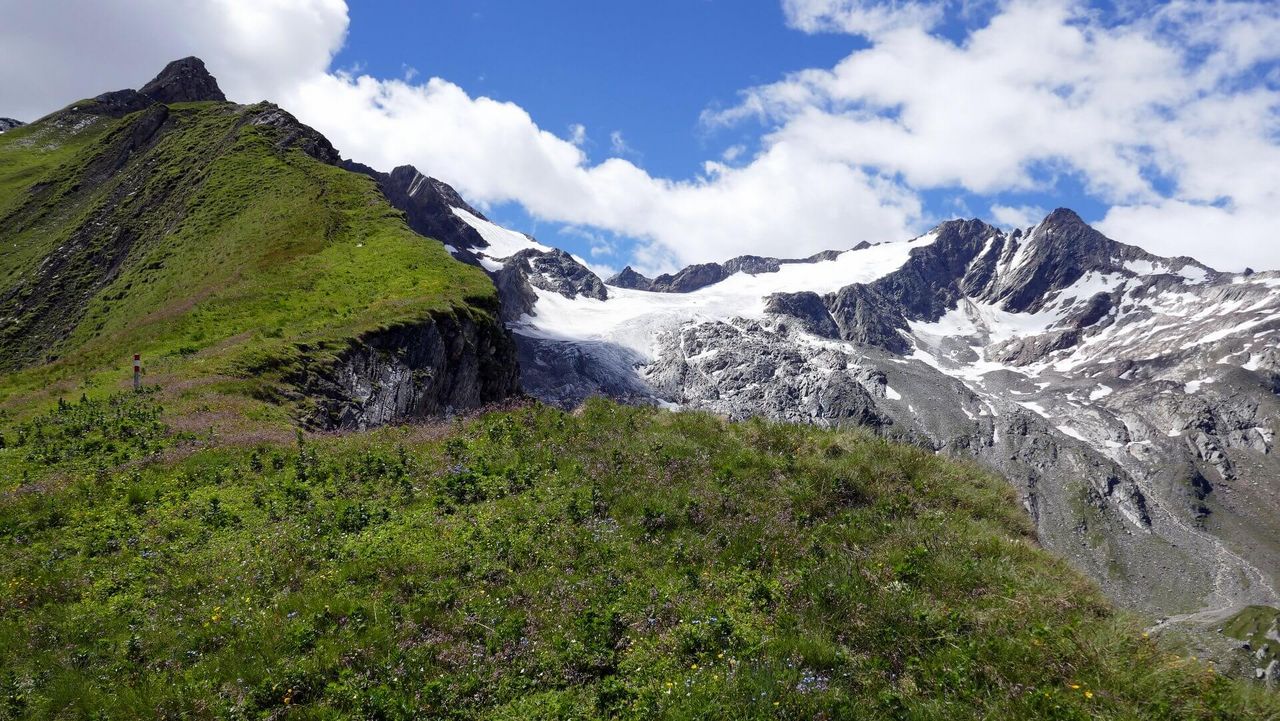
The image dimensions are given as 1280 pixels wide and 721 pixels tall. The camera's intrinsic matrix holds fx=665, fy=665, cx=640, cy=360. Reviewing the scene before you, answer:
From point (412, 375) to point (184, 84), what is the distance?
149 m

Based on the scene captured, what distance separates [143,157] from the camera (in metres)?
88.8

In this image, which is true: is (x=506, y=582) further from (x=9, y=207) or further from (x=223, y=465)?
(x=9, y=207)

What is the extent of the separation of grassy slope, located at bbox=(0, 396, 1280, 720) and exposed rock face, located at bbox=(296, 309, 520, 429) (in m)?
11.6

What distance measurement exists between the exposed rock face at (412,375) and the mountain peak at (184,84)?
132 meters

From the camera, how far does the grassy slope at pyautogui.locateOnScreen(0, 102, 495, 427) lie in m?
30.5

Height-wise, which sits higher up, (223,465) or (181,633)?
(223,465)

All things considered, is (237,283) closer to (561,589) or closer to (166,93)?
(561,589)

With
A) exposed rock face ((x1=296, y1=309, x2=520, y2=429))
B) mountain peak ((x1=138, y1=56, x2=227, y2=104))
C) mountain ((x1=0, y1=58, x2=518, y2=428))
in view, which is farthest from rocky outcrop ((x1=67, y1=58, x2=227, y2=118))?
exposed rock face ((x1=296, y1=309, x2=520, y2=429))

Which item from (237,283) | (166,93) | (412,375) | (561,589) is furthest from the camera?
(166,93)

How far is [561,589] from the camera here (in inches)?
464

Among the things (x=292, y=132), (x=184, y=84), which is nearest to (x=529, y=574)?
(x=292, y=132)

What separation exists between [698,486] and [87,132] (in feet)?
545

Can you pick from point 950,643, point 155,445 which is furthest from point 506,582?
point 155,445

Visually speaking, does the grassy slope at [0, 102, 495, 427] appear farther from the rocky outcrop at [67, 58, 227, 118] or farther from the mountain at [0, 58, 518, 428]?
the rocky outcrop at [67, 58, 227, 118]
